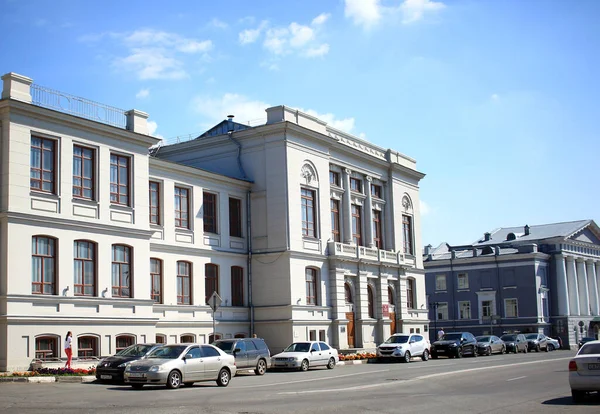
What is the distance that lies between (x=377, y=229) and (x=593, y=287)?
170 feet

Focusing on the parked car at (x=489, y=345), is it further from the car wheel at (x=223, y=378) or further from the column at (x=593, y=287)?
the column at (x=593, y=287)

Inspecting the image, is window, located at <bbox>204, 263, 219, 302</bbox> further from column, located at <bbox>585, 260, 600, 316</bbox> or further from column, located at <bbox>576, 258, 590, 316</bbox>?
column, located at <bbox>585, 260, 600, 316</bbox>

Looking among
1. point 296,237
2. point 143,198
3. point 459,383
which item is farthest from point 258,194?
point 459,383

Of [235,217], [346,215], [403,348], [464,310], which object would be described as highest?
[346,215]

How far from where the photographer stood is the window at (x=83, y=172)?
108 feet

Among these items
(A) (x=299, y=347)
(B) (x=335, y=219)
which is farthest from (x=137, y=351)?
(B) (x=335, y=219)

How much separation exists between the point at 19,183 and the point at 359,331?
86.2 ft

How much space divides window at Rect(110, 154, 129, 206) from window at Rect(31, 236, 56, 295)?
13.3 ft

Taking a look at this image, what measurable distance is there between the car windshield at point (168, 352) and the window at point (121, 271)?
9.86m

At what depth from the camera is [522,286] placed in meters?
86.8

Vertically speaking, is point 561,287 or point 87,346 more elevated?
point 561,287

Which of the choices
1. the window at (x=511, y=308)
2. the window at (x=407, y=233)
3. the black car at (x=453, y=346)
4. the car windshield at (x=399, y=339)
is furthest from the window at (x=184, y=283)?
the window at (x=511, y=308)

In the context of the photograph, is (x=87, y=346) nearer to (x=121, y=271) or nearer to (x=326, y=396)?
(x=121, y=271)

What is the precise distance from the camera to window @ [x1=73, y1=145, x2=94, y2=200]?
33.0 metres
